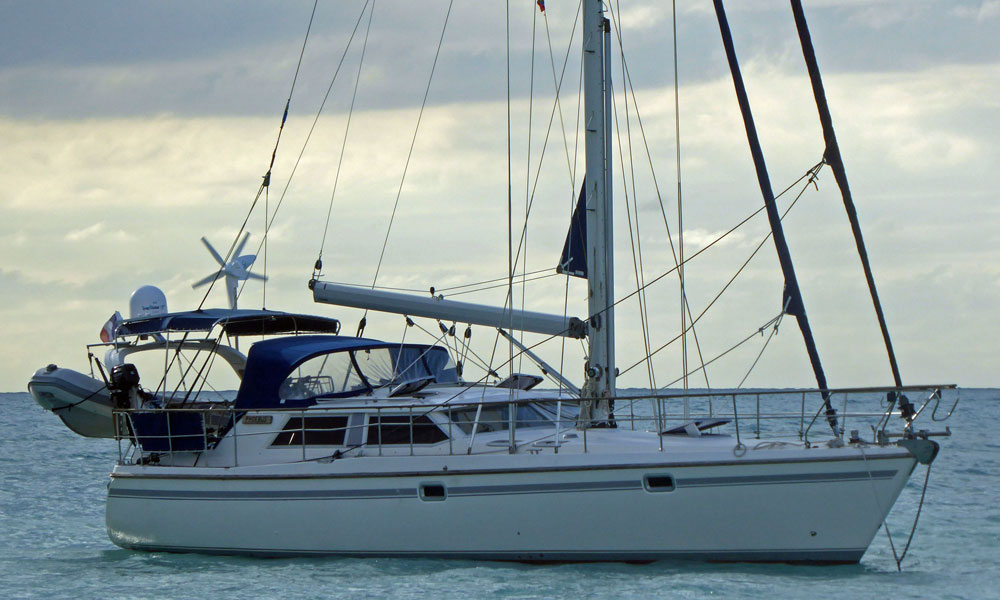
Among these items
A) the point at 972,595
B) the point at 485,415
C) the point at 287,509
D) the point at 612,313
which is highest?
the point at 612,313

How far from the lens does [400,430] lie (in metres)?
15.0

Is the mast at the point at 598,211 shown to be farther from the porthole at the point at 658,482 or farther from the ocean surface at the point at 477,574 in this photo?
the ocean surface at the point at 477,574

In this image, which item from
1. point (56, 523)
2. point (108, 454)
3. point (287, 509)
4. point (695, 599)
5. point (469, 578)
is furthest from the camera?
point (108, 454)

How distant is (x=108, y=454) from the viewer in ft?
134

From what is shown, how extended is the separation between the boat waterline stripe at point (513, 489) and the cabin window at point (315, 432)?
816 millimetres

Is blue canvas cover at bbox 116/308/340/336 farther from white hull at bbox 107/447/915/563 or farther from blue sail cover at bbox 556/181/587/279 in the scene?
blue sail cover at bbox 556/181/587/279

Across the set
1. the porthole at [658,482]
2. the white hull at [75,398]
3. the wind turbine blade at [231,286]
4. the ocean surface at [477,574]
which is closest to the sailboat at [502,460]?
the porthole at [658,482]

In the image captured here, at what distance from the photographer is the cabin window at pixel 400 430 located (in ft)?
48.1

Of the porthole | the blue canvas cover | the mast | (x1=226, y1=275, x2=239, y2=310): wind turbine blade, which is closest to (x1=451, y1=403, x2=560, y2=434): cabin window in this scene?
the mast

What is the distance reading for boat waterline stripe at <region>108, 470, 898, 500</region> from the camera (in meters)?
12.8

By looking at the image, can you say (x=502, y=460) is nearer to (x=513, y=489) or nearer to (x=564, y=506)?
(x=513, y=489)

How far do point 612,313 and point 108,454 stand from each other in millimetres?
30172

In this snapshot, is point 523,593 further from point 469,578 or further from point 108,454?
point 108,454

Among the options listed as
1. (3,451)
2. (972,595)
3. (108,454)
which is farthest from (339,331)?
(3,451)
